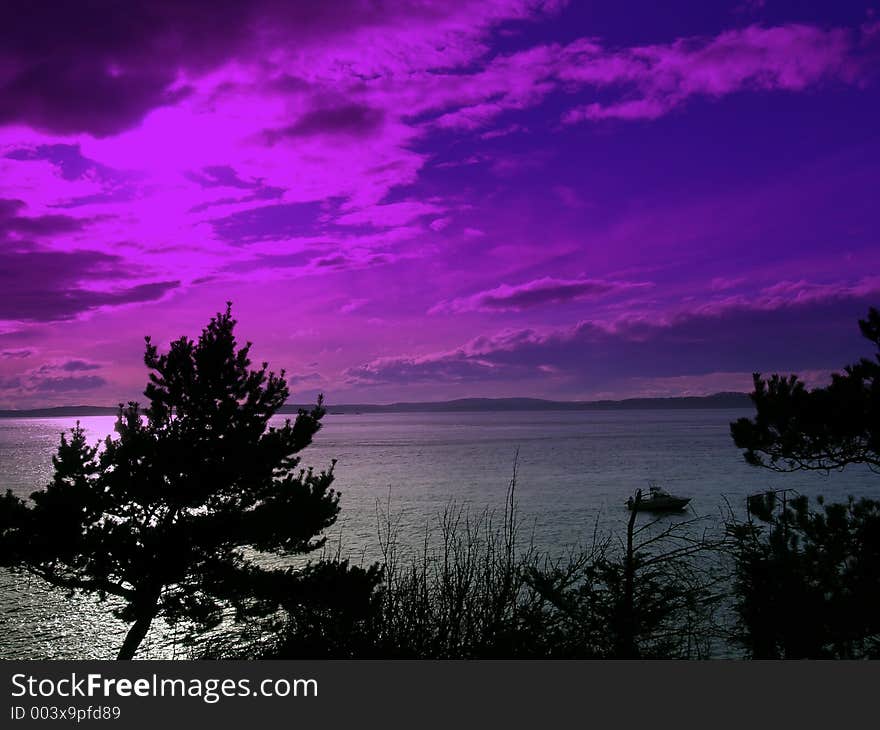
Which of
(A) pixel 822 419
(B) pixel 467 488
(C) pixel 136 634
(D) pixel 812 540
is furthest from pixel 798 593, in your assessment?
(B) pixel 467 488

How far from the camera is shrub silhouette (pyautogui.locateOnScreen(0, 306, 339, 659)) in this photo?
21.0m

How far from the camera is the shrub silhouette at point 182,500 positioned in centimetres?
2103

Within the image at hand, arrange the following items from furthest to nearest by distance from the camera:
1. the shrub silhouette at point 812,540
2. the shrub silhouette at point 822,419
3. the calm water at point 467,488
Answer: the calm water at point 467,488 → the shrub silhouette at point 822,419 → the shrub silhouette at point 812,540

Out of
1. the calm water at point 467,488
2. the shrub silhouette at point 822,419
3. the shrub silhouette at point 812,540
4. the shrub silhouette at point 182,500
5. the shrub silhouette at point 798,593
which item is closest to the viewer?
the shrub silhouette at point 798,593

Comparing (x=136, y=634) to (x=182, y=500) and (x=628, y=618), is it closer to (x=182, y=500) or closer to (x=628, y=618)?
(x=182, y=500)

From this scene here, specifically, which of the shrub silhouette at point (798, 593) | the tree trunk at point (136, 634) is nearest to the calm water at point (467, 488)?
the shrub silhouette at point (798, 593)

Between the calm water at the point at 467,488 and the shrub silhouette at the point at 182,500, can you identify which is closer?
the shrub silhouette at the point at 182,500

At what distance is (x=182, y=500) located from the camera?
22.1 metres

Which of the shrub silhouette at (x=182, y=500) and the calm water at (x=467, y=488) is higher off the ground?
the shrub silhouette at (x=182, y=500)

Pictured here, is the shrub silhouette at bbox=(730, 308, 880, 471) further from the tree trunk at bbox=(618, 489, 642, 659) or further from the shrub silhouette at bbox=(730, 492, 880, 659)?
the tree trunk at bbox=(618, 489, 642, 659)

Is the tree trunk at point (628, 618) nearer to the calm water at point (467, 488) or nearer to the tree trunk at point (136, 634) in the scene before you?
the calm water at point (467, 488)

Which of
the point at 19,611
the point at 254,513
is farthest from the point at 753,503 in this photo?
the point at 19,611

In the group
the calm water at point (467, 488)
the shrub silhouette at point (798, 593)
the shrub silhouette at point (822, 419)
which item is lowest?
the calm water at point (467, 488)

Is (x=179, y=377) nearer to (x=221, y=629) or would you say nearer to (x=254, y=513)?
(x=254, y=513)
